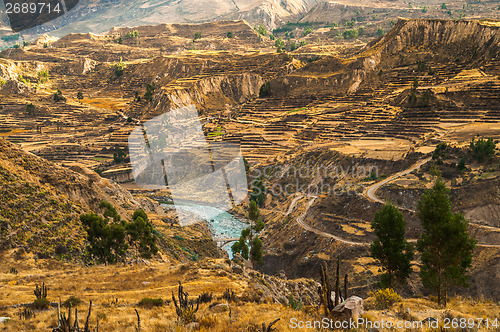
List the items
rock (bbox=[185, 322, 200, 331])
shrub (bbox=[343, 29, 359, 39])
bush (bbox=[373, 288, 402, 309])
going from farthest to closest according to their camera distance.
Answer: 1. shrub (bbox=[343, 29, 359, 39])
2. bush (bbox=[373, 288, 402, 309])
3. rock (bbox=[185, 322, 200, 331])

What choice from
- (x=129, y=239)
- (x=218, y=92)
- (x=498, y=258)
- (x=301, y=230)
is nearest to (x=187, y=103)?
(x=218, y=92)

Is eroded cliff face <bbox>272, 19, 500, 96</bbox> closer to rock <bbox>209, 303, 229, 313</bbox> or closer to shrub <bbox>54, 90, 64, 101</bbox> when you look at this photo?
shrub <bbox>54, 90, 64, 101</bbox>

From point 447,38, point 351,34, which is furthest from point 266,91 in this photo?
point 351,34

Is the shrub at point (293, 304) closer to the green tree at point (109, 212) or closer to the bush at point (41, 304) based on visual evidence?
the bush at point (41, 304)

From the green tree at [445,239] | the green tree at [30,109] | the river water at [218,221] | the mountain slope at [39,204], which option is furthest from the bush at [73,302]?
the green tree at [30,109]

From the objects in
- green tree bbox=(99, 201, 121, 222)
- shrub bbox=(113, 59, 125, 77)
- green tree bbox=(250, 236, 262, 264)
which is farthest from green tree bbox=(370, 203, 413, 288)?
shrub bbox=(113, 59, 125, 77)

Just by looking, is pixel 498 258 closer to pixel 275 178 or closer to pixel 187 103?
pixel 275 178
